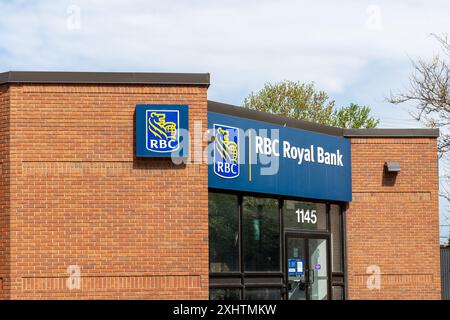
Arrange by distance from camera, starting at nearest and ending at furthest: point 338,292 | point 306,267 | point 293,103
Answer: point 306,267, point 338,292, point 293,103

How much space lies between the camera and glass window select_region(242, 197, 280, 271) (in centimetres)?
2258

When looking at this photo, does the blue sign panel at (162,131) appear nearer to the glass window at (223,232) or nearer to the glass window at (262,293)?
the glass window at (223,232)

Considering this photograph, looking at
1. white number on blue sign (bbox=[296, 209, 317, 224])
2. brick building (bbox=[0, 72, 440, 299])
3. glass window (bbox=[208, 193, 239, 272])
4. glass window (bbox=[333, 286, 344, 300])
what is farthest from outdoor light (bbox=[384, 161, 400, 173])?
glass window (bbox=[208, 193, 239, 272])

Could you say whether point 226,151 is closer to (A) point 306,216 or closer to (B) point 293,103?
(A) point 306,216

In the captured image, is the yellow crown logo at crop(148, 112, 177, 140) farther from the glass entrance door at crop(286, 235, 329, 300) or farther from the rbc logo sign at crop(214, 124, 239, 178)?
the glass entrance door at crop(286, 235, 329, 300)

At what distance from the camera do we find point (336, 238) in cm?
2581

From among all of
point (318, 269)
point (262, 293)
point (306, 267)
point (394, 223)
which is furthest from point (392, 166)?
point (262, 293)

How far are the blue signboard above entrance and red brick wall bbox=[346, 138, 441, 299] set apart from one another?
65 centimetres

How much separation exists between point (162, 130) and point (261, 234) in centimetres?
439

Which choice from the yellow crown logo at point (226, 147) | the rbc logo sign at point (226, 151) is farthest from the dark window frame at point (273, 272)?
the yellow crown logo at point (226, 147)

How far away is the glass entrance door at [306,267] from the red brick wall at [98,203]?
4350mm
